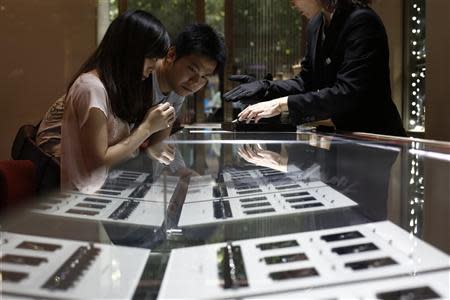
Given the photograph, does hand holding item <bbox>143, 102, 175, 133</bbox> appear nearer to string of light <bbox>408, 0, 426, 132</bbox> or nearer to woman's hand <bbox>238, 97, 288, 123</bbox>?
woman's hand <bbox>238, 97, 288, 123</bbox>

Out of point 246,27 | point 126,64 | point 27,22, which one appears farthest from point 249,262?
point 246,27

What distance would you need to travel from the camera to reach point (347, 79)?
4.79ft

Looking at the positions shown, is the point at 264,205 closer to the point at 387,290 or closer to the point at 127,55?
the point at 387,290

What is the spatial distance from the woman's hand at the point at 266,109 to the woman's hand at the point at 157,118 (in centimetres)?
30

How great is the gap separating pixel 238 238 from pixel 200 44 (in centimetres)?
140

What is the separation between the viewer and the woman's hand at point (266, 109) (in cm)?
154

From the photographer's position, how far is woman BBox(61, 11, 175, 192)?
1.26 m

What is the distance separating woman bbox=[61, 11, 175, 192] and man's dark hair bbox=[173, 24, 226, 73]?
0.27 m

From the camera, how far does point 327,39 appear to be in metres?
1.62

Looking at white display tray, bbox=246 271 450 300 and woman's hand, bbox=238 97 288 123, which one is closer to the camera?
white display tray, bbox=246 271 450 300

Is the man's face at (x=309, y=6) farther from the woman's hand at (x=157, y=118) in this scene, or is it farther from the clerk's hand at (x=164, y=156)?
the clerk's hand at (x=164, y=156)

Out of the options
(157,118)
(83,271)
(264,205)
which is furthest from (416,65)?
(83,271)

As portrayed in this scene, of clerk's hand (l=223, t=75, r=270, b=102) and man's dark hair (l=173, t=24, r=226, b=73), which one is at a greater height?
man's dark hair (l=173, t=24, r=226, b=73)

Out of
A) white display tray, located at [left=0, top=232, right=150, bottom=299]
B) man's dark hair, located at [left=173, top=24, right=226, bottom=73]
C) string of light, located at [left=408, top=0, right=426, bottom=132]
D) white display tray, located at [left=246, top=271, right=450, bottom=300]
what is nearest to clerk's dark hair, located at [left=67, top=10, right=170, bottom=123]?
man's dark hair, located at [left=173, top=24, right=226, bottom=73]
